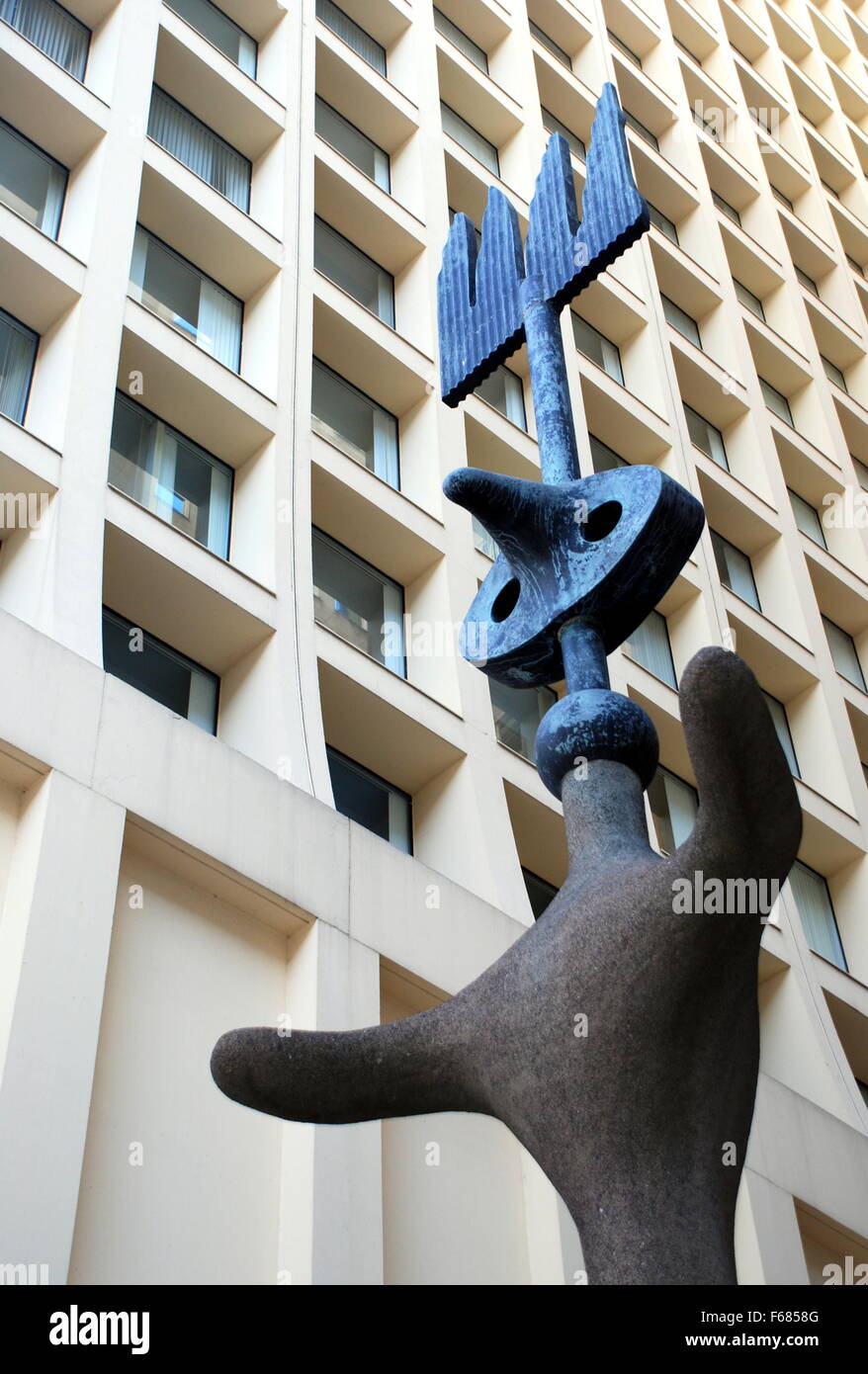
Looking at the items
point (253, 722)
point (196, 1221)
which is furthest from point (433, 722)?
point (196, 1221)

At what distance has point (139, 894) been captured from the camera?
11.9 meters

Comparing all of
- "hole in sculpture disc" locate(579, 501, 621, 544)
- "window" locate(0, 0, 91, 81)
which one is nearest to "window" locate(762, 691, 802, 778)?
"window" locate(0, 0, 91, 81)

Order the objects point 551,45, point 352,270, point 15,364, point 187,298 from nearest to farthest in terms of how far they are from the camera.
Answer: point 15,364, point 187,298, point 352,270, point 551,45

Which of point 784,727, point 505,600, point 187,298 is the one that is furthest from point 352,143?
point 505,600

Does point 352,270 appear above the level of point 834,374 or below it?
below

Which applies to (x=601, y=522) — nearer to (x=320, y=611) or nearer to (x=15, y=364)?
(x=15, y=364)

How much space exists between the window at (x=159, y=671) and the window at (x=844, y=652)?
15400 millimetres

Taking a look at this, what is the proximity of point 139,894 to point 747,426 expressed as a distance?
66.9 ft

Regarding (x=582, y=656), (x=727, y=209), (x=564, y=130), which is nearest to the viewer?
(x=582, y=656)

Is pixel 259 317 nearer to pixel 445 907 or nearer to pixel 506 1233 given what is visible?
pixel 445 907

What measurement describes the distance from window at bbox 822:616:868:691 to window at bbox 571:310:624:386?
6317 mm

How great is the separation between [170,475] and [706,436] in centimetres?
1446

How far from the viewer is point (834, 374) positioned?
35094 millimetres

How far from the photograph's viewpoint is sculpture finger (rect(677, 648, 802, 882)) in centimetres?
462
